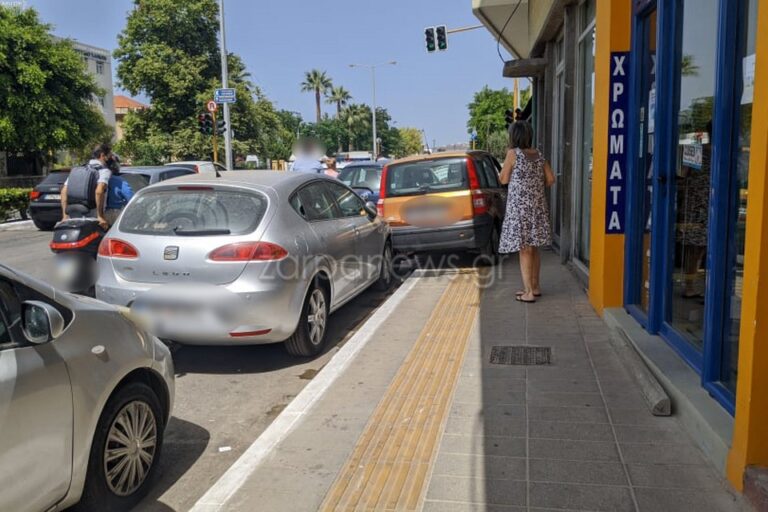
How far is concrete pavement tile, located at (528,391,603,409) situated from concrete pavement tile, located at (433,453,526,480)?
0.88 m

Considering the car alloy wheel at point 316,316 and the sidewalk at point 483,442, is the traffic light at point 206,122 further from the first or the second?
the sidewalk at point 483,442

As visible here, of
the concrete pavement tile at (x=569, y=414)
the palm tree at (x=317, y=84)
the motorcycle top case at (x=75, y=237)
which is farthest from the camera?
the palm tree at (x=317, y=84)

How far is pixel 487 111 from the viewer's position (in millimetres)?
55531

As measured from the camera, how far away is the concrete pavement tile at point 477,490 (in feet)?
10.7

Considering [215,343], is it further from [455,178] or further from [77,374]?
[455,178]

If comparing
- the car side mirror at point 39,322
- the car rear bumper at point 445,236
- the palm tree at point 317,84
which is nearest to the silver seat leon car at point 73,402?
the car side mirror at point 39,322

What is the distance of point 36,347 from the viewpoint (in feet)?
9.04

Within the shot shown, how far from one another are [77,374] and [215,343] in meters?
2.42

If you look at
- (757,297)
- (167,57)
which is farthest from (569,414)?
(167,57)

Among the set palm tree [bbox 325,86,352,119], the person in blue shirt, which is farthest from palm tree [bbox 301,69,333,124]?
the person in blue shirt

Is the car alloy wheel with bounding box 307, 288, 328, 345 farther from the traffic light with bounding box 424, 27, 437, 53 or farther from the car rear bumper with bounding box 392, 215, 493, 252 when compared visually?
the traffic light with bounding box 424, 27, 437, 53

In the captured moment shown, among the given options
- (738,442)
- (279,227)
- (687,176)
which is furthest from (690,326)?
(279,227)

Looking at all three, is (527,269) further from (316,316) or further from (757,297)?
(757,297)

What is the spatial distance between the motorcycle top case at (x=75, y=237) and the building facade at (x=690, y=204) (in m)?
5.54
